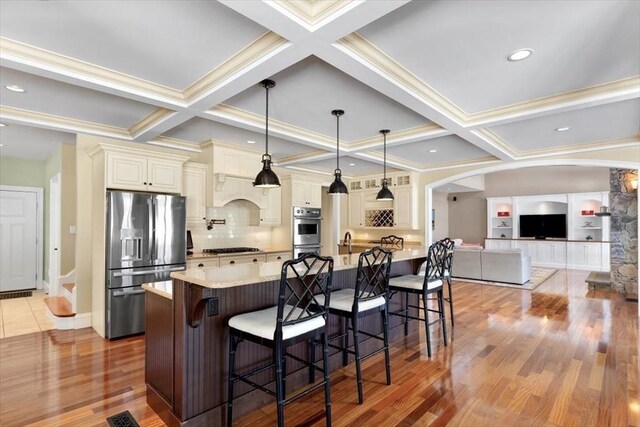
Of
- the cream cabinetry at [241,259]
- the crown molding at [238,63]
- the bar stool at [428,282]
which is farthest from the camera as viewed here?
the cream cabinetry at [241,259]

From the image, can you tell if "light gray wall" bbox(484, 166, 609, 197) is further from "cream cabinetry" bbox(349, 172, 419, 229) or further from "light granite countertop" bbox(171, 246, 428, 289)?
"light granite countertop" bbox(171, 246, 428, 289)

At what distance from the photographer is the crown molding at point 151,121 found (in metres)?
3.69

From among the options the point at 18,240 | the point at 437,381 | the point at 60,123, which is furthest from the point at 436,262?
the point at 18,240

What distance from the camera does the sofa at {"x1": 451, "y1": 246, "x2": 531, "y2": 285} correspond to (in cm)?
699

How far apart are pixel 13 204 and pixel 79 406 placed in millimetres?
5712

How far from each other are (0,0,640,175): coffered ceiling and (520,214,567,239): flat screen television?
6.45 meters

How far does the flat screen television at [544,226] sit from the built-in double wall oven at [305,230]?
7554 mm

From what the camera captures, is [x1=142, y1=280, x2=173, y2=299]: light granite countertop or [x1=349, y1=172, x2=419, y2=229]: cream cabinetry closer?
[x1=142, y1=280, x2=173, y2=299]: light granite countertop

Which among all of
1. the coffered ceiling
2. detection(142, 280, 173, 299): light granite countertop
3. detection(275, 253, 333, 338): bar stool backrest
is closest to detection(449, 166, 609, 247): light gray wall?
the coffered ceiling

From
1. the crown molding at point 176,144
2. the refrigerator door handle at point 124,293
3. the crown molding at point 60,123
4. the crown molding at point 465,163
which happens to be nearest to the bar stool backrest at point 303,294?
the refrigerator door handle at point 124,293

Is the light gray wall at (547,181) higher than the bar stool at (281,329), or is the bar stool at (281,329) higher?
the light gray wall at (547,181)

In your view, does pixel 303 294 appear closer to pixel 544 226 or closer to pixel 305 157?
pixel 305 157

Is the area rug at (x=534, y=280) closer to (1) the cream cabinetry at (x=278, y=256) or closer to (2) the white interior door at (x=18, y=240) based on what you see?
(1) the cream cabinetry at (x=278, y=256)

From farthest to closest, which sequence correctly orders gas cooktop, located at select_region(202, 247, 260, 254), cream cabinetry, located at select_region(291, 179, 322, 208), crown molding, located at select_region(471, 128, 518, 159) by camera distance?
cream cabinetry, located at select_region(291, 179, 322, 208) < gas cooktop, located at select_region(202, 247, 260, 254) < crown molding, located at select_region(471, 128, 518, 159)
